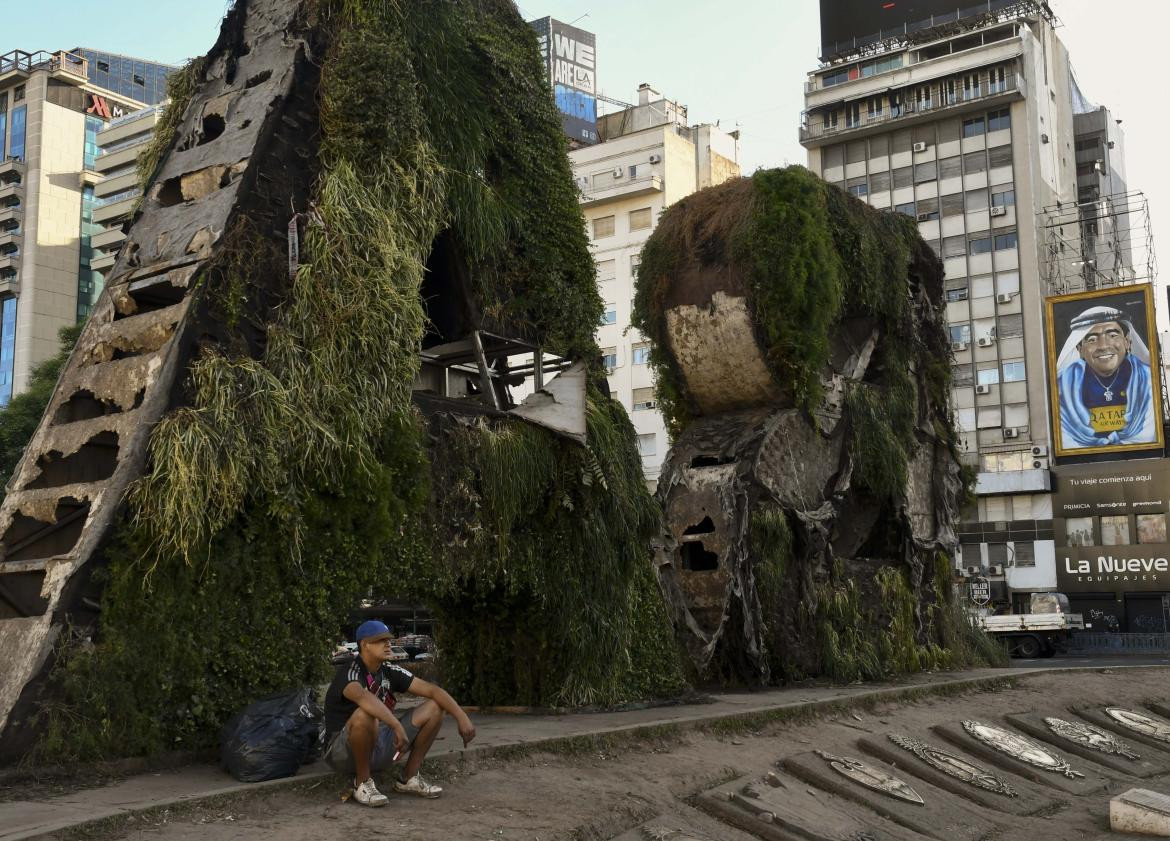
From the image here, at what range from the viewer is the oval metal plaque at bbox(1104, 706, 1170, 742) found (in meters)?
14.9

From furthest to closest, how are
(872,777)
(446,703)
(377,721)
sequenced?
(872,777)
(446,703)
(377,721)

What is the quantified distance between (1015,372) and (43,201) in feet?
166

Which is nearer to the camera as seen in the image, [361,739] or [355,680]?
[361,739]

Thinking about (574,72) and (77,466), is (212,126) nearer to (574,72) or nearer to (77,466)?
(77,466)

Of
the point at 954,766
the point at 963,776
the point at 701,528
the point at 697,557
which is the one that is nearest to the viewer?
the point at 963,776

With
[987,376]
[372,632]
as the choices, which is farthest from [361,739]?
[987,376]

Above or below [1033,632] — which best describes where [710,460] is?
above

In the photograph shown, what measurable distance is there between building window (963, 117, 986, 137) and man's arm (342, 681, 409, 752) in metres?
51.7

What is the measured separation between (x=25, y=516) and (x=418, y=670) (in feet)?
22.9

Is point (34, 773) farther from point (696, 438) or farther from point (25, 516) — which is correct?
point (696, 438)

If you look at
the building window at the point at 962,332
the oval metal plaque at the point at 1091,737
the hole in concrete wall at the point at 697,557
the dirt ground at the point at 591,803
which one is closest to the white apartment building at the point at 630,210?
the building window at the point at 962,332

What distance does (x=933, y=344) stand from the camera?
805 inches

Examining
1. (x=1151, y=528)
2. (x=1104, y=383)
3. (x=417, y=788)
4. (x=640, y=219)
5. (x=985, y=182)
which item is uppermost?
(x=985, y=182)

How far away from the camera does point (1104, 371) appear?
43.0m
